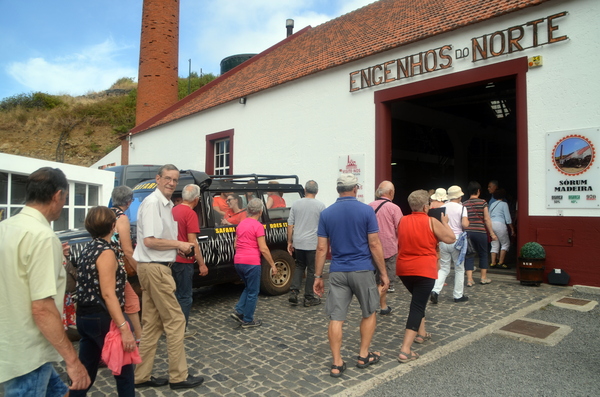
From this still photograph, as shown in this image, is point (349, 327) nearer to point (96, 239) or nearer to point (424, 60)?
point (96, 239)

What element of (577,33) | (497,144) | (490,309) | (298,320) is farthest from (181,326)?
(497,144)

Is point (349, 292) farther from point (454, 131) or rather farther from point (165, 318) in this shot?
point (454, 131)

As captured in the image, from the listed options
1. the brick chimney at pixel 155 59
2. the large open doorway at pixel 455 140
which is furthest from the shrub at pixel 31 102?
the large open doorway at pixel 455 140

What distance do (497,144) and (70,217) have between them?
675 inches

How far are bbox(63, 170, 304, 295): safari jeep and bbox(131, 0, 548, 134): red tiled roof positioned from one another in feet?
16.7

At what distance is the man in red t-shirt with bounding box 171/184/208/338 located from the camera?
14.4 feet

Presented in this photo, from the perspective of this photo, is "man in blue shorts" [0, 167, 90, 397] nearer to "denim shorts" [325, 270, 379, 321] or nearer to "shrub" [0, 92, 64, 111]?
"denim shorts" [325, 270, 379, 321]

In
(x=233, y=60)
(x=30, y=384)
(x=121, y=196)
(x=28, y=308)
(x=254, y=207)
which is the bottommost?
(x=30, y=384)

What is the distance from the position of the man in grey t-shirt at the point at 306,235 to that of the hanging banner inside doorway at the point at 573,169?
433 centimetres

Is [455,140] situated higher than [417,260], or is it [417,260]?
[455,140]

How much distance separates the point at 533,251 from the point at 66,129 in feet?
122

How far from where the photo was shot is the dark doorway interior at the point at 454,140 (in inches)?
536

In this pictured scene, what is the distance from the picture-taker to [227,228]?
21.3 ft

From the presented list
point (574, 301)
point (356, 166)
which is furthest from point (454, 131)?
point (574, 301)
